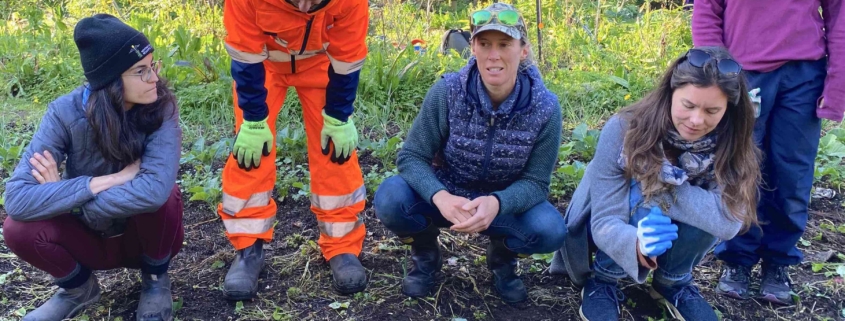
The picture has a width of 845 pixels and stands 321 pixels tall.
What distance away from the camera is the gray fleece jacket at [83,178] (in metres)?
2.13

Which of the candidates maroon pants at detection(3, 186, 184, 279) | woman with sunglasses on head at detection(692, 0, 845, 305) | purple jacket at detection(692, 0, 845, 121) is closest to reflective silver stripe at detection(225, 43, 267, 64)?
maroon pants at detection(3, 186, 184, 279)

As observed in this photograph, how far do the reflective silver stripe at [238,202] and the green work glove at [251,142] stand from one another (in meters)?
0.12

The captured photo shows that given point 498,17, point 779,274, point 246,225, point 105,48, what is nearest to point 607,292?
point 779,274

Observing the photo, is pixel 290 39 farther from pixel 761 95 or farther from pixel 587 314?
pixel 761 95

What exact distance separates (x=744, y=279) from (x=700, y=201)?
0.64 metres

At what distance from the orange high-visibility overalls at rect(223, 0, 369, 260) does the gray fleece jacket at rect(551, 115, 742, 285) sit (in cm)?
92

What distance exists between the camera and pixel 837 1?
2445 millimetres

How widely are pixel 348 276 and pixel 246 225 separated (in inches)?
17.2

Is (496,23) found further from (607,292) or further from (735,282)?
(735,282)

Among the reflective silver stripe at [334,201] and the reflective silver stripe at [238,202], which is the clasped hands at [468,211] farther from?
the reflective silver stripe at [238,202]

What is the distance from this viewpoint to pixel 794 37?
2420mm

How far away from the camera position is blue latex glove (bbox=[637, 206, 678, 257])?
2.15m

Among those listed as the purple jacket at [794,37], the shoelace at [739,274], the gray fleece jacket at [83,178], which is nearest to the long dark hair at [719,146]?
the purple jacket at [794,37]

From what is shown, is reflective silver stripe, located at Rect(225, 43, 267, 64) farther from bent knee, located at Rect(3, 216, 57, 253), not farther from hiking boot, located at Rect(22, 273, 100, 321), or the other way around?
hiking boot, located at Rect(22, 273, 100, 321)
